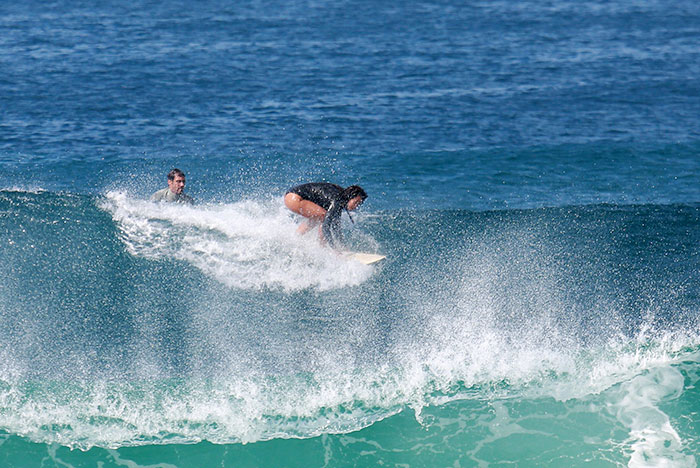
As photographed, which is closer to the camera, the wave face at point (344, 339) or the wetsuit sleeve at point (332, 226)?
the wave face at point (344, 339)

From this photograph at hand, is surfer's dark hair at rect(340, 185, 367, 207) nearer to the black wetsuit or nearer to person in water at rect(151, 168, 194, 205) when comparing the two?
the black wetsuit

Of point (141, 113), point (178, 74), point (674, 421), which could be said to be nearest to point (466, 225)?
point (674, 421)

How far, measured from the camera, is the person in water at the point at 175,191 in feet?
51.7

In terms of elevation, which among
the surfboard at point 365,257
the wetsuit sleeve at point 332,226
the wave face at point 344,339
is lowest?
the wave face at point 344,339

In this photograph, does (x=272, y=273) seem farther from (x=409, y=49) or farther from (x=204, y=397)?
(x=409, y=49)

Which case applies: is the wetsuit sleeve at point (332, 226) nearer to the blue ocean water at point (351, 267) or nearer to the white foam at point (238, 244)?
the white foam at point (238, 244)

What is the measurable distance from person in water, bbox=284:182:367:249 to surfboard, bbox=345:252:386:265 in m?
0.27

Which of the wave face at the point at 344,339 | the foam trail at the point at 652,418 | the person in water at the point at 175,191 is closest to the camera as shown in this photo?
the foam trail at the point at 652,418

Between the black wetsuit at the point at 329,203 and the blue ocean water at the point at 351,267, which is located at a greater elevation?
the black wetsuit at the point at 329,203

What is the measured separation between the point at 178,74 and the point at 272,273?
51.2ft

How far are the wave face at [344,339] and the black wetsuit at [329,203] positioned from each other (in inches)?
14.6

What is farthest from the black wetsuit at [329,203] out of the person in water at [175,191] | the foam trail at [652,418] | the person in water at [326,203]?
the foam trail at [652,418]

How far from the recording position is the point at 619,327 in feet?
43.1

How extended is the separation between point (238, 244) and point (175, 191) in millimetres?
1749
